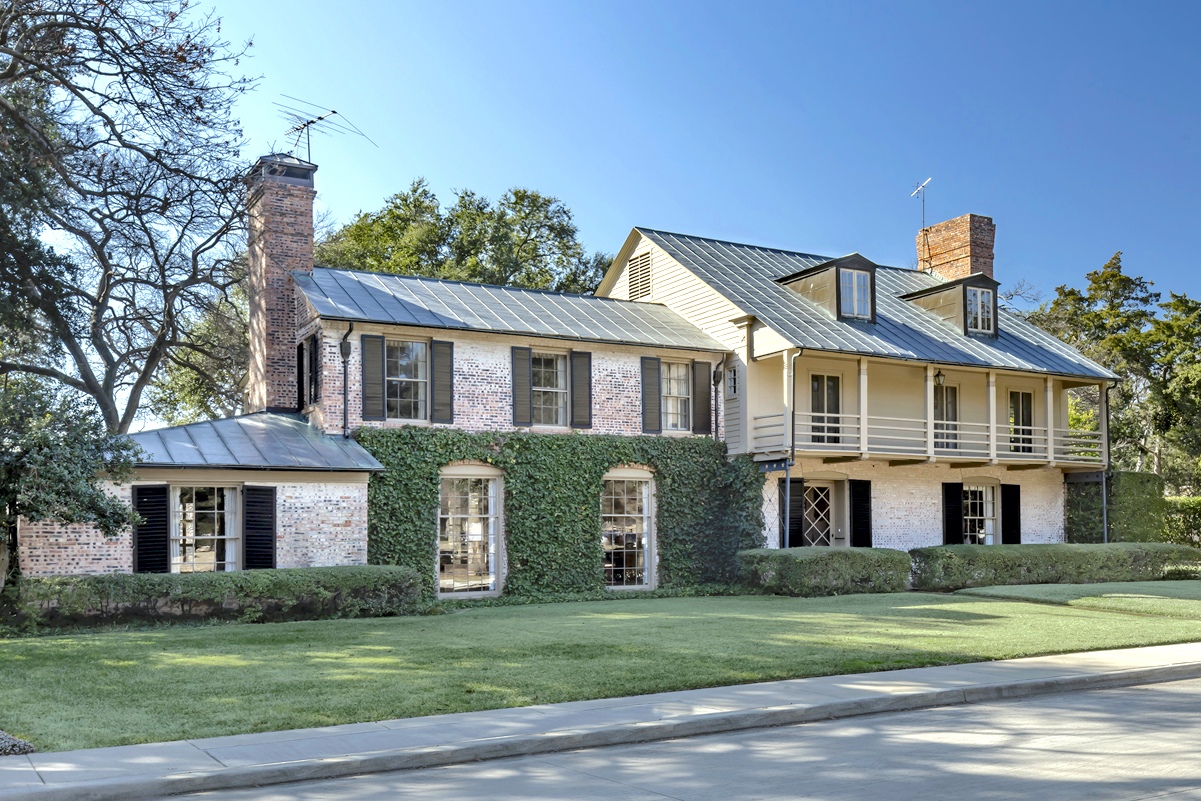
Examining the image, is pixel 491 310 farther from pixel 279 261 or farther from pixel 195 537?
pixel 195 537

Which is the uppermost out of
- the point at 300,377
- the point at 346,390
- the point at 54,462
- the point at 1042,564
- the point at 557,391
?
the point at 300,377

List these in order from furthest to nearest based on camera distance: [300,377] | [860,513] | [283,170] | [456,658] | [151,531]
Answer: [860,513] < [283,170] < [300,377] < [151,531] < [456,658]

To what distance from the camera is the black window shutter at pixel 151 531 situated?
53.2 feet

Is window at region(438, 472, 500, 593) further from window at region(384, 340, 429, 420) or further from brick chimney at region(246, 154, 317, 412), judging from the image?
brick chimney at region(246, 154, 317, 412)

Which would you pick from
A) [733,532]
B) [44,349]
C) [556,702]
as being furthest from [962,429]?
[44,349]

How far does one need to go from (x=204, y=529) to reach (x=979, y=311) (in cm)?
1998

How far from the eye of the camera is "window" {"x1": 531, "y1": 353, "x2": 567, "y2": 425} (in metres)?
21.1

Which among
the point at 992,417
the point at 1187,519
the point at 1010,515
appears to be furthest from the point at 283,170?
the point at 1187,519

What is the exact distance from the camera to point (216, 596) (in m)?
15.0

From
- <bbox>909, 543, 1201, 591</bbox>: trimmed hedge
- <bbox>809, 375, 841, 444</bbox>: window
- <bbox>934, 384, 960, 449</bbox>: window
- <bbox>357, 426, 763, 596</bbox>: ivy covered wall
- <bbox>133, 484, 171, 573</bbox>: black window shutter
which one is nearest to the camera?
<bbox>133, 484, 171, 573</bbox>: black window shutter

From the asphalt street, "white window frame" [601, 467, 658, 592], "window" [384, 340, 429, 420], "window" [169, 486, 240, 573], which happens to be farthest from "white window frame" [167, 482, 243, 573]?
the asphalt street

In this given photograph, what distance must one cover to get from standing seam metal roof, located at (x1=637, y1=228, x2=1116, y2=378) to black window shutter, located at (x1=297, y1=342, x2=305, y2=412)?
9.37 metres

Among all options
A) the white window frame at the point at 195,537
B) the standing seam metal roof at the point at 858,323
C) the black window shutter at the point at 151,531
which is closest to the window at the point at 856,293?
the standing seam metal roof at the point at 858,323

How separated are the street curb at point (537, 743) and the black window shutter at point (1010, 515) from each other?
1649 cm
